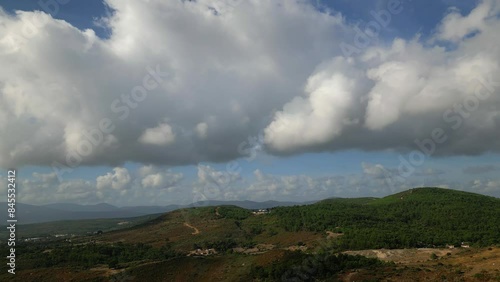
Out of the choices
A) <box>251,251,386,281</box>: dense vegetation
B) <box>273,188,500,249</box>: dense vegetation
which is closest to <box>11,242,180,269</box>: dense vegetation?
<box>251,251,386,281</box>: dense vegetation

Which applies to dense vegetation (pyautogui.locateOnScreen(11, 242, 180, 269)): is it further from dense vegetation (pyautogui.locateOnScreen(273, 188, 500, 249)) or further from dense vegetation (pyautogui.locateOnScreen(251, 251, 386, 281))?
dense vegetation (pyautogui.locateOnScreen(273, 188, 500, 249))

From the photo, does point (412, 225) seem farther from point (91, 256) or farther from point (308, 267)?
point (91, 256)

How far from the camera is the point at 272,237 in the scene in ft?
524

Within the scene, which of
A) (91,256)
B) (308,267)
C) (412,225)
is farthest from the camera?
(412,225)

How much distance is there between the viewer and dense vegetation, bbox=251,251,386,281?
67500 mm

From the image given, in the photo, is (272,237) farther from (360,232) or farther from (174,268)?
(174,268)

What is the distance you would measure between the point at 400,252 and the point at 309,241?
38394 millimetres

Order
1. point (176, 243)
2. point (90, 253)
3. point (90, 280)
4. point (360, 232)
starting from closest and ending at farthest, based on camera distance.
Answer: point (90, 280)
point (90, 253)
point (360, 232)
point (176, 243)

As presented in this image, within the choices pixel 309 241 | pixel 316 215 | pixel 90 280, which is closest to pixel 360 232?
pixel 309 241

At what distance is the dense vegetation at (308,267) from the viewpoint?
67.5 m

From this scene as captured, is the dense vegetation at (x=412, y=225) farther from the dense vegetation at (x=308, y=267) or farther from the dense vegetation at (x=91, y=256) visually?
the dense vegetation at (x=91, y=256)

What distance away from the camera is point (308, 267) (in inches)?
2731

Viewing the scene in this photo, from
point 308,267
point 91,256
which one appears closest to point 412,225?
point 308,267

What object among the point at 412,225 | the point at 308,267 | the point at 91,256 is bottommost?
the point at 412,225
